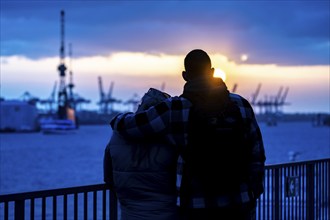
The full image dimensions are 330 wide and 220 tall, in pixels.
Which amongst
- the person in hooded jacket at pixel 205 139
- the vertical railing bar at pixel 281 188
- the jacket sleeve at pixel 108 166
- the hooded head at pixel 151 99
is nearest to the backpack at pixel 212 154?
the person in hooded jacket at pixel 205 139

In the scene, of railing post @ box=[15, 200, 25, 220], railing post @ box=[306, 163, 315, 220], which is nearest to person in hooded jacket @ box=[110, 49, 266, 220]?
railing post @ box=[15, 200, 25, 220]

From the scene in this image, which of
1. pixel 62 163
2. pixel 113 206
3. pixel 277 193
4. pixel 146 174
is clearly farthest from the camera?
pixel 62 163

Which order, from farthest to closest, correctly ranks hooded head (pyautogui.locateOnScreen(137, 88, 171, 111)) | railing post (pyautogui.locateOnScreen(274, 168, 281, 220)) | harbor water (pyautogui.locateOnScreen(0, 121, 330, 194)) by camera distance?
harbor water (pyautogui.locateOnScreen(0, 121, 330, 194))
railing post (pyautogui.locateOnScreen(274, 168, 281, 220))
hooded head (pyautogui.locateOnScreen(137, 88, 171, 111))

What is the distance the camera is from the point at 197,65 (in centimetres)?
316

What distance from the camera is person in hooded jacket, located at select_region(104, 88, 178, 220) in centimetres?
315

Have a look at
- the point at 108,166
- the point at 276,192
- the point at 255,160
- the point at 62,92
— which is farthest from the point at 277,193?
the point at 62,92

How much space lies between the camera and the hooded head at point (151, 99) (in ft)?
10.7

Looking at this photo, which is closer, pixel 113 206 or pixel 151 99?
pixel 151 99

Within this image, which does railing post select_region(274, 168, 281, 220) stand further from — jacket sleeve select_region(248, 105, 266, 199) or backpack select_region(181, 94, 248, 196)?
backpack select_region(181, 94, 248, 196)

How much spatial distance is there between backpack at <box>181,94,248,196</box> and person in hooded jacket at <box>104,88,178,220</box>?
149 mm

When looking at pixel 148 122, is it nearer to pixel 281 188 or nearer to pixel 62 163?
pixel 281 188

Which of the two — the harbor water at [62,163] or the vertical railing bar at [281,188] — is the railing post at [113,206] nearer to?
the vertical railing bar at [281,188]

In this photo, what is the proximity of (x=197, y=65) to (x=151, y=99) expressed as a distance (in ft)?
1.08

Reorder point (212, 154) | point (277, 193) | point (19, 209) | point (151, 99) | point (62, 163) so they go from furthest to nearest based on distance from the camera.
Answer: point (62, 163)
point (277, 193)
point (19, 209)
point (151, 99)
point (212, 154)
